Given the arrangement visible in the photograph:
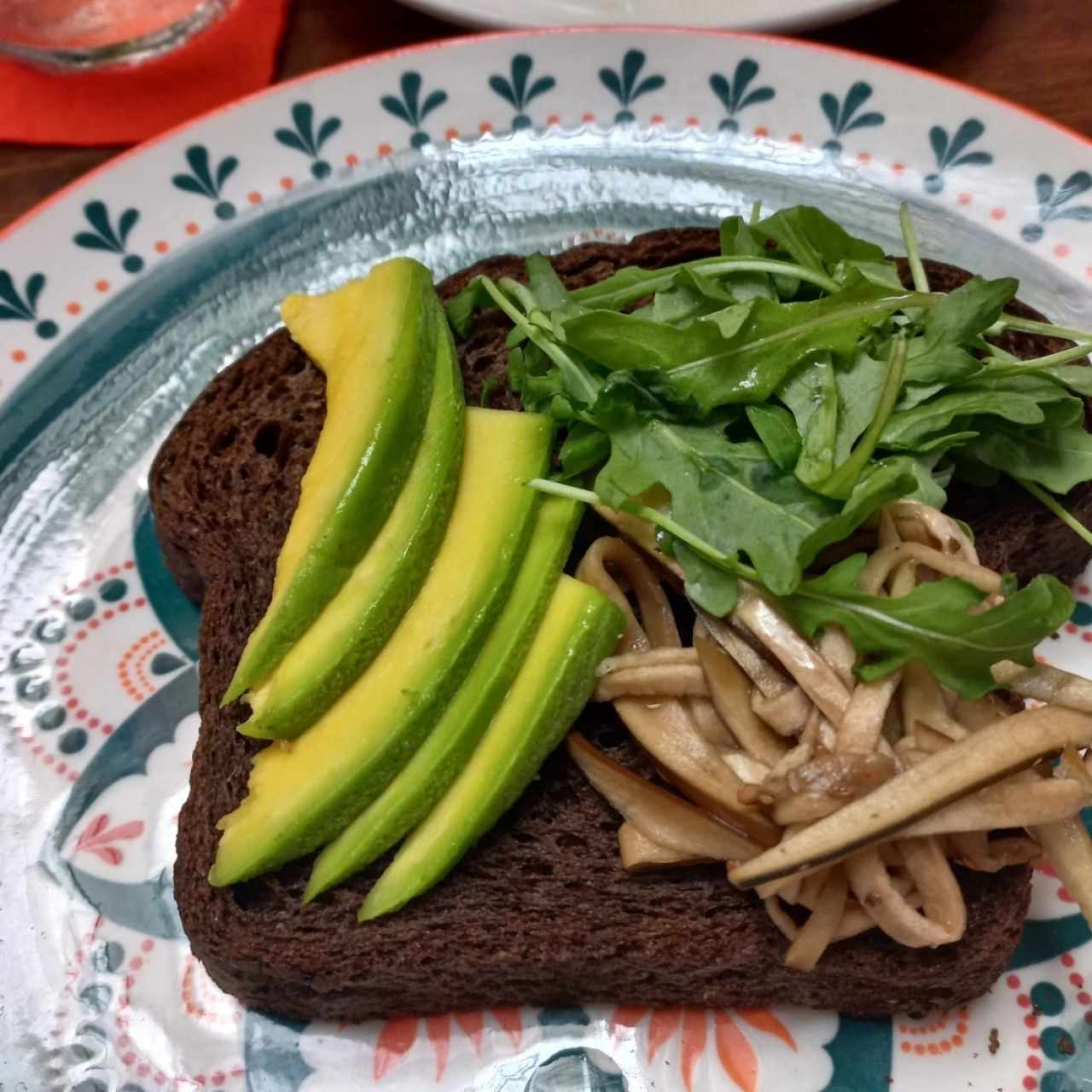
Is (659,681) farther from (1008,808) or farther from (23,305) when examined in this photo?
(23,305)

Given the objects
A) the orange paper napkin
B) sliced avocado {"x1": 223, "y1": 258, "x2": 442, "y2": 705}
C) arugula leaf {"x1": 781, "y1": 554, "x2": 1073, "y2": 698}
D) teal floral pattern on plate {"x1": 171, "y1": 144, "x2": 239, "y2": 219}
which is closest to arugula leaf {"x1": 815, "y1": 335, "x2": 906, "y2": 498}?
arugula leaf {"x1": 781, "y1": 554, "x2": 1073, "y2": 698}

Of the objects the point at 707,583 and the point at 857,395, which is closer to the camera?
the point at 707,583

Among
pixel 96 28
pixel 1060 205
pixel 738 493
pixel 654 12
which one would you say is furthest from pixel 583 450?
pixel 96 28

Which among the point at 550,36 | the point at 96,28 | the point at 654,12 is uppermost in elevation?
the point at 96,28

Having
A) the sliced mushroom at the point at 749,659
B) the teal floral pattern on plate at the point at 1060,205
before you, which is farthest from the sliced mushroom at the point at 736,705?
the teal floral pattern on plate at the point at 1060,205

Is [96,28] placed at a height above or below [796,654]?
above

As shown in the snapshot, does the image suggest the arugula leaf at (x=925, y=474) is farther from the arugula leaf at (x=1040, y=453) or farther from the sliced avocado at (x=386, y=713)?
the sliced avocado at (x=386, y=713)

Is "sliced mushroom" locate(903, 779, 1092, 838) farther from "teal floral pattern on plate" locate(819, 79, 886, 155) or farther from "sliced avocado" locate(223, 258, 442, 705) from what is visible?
"teal floral pattern on plate" locate(819, 79, 886, 155)
